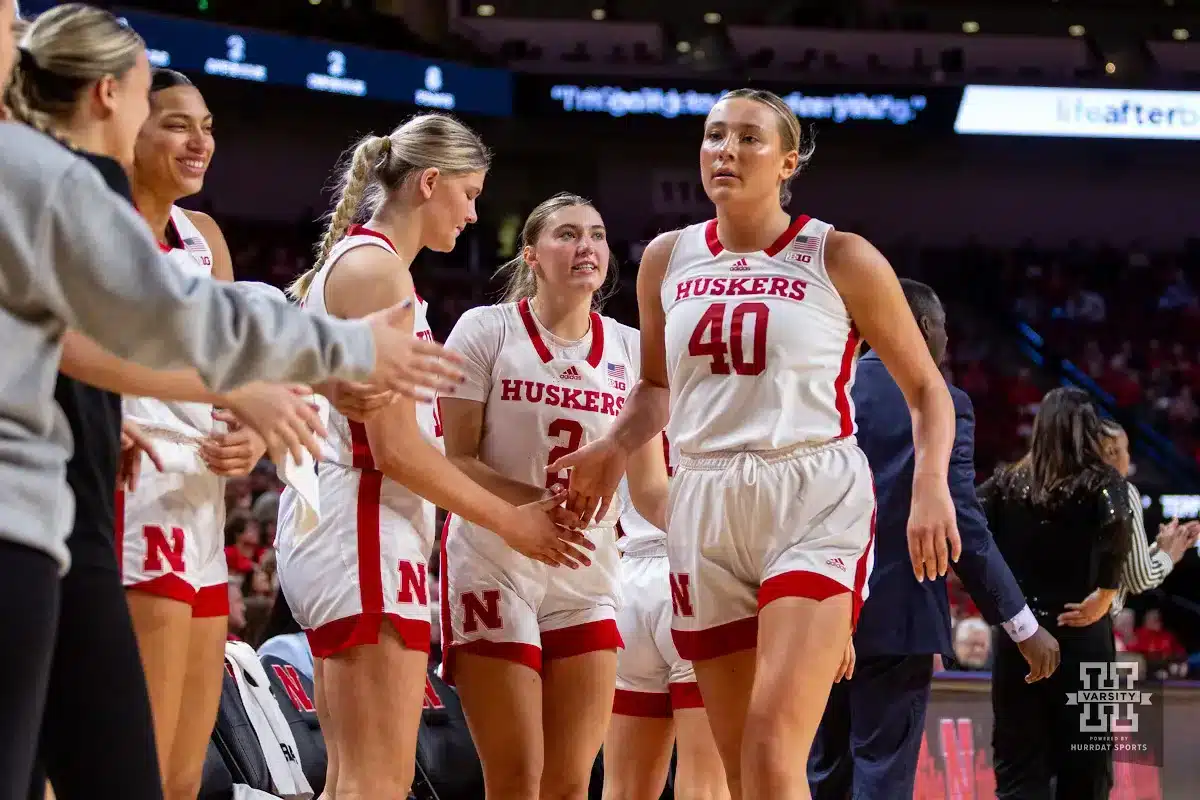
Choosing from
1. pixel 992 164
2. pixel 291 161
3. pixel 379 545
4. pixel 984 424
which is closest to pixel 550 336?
pixel 379 545

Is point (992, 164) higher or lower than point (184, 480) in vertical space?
higher

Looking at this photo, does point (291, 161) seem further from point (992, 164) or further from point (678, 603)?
point (678, 603)

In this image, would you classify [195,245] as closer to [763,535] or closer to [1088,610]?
[763,535]

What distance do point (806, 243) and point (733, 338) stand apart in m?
0.35

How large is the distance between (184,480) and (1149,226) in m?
22.2

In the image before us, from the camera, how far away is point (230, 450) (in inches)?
137

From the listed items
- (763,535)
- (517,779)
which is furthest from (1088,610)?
(517,779)

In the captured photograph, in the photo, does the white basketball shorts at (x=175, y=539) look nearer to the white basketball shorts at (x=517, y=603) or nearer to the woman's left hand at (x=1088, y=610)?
the white basketball shorts at (x=517, y=603)

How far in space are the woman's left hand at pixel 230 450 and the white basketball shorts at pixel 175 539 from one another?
0.27 ft

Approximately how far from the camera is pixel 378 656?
364 centimetres

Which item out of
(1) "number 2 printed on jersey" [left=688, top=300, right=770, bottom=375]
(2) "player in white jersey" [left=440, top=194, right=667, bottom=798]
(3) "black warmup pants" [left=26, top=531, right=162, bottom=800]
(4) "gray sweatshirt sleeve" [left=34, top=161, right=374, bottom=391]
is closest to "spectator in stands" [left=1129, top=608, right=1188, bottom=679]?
(2) "player in white jersey" [left=440, top=194, right=667, bottom=798]

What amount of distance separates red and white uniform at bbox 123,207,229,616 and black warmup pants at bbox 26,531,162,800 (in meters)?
0.97

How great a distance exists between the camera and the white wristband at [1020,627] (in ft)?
18.1

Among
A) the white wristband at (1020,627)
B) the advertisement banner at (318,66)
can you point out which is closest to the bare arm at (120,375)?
the white wristband at (1020,627)
